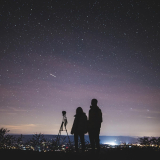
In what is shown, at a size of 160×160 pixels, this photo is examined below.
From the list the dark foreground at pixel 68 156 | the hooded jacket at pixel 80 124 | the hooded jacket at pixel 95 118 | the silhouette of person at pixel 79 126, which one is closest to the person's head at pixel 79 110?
the silhouette of person at pixel 79 126

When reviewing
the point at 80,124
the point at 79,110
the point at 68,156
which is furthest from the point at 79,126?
the point at 68,156

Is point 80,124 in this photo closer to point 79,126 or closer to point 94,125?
point 79,126

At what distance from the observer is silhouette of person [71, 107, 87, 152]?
19.5 ft

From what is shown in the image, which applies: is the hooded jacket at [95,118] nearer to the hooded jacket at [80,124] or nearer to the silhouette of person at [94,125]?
the silhouette of person at [94,125]

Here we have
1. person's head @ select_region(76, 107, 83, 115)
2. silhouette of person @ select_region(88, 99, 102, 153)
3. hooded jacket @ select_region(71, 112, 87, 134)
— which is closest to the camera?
silhouette of person @ select_region(88, 99, 102, 153)

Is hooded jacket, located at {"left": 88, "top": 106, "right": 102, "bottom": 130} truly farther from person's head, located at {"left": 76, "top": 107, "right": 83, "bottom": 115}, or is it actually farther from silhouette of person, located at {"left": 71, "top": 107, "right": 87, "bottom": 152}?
person's head, located at {"left": 76, "top": 107, "right": 83, "bottom": 115}

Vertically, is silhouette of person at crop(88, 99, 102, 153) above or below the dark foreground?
above

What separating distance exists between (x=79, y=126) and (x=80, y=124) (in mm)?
96

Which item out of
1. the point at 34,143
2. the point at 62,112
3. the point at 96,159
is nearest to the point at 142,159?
the point at 96,159

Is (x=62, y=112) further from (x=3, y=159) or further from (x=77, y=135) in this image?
(x=3, y=159)

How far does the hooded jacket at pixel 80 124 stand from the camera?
5.93m

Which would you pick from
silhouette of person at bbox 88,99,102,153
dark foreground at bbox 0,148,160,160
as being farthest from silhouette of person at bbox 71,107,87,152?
dark foreground at bbox 0,148,160,160

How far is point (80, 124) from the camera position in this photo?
236 inches

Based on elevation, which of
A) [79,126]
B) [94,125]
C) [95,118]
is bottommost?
[79,126]
